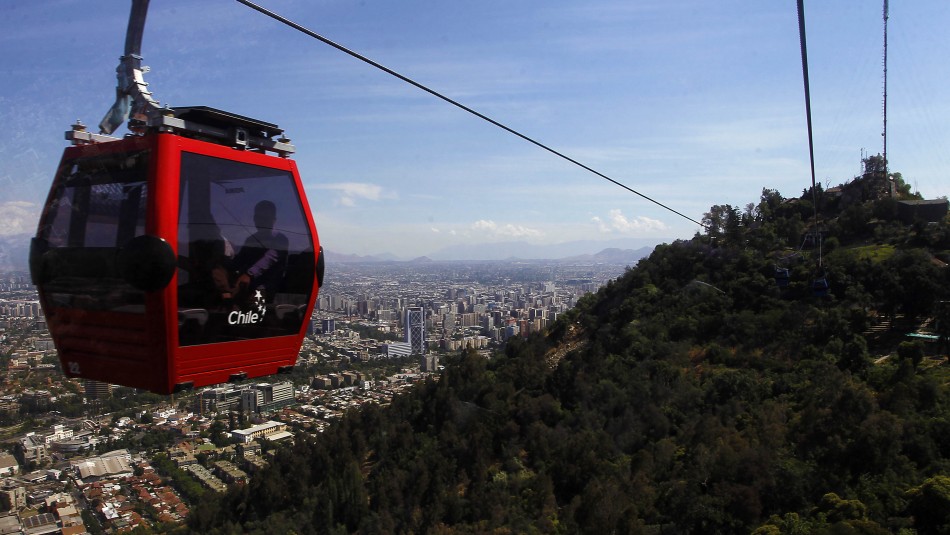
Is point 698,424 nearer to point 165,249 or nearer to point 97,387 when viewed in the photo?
point 97,387

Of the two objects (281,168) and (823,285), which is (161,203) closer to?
(281,168)

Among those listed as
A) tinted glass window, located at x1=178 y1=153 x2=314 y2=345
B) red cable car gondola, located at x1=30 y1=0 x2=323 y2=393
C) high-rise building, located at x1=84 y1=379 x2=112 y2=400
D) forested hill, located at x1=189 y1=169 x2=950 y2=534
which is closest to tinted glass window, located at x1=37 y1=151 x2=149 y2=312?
red cable car gondola, located at x1=30 y1=0 x2=323 y2=393

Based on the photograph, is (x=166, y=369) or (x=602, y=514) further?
(x=602, y=514)

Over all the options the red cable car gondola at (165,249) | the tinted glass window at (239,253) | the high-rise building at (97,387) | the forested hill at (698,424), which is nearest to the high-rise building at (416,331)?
the forested hill at (698,424)

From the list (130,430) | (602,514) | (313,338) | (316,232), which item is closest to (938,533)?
(602,514)

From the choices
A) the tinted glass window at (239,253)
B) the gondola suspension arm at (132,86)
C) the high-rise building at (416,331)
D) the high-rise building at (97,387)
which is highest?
the gondola suspension arm at (132,86)

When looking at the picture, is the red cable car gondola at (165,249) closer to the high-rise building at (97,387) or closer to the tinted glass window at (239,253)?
the tinted glass window at (239,253)
